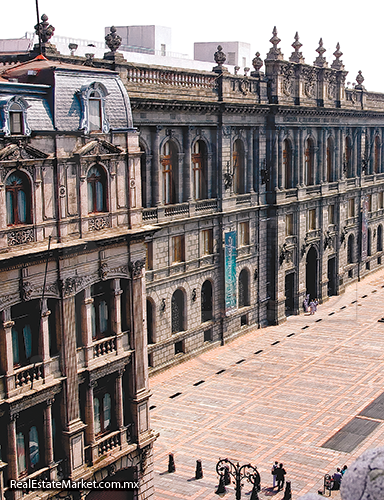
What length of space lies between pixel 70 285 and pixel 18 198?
3739mm

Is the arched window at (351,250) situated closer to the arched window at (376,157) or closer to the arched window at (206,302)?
the arched window at (376,157)

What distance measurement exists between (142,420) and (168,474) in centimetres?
643

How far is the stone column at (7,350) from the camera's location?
997 inches

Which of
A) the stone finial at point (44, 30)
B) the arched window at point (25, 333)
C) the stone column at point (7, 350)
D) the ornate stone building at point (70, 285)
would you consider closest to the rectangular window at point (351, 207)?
the stone finial at point (44, 30)

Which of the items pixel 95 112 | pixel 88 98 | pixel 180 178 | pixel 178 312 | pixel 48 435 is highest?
pixel 88 98

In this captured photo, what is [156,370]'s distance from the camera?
50.4m

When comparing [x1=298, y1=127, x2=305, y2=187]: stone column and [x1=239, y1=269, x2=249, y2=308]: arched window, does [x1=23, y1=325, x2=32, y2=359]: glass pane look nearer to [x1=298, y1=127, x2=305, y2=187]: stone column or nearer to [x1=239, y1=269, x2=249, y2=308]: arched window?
[x1=239, y1=269, x2=249, y2=308]: arched window

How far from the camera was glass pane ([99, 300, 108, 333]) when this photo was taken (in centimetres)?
2980

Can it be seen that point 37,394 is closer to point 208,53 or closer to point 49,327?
point 49,327

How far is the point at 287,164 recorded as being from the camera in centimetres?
6581

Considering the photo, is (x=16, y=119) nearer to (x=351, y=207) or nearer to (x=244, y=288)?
(x=244, y=288)

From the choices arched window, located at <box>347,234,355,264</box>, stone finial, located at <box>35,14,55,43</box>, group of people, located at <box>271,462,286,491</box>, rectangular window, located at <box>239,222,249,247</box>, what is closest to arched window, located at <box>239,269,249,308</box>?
rectangular window, located at <box>239,222,249,247</box>

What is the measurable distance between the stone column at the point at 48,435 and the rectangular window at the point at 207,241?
2921 centimetres

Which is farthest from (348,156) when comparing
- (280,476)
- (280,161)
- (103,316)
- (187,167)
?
(103,316)
